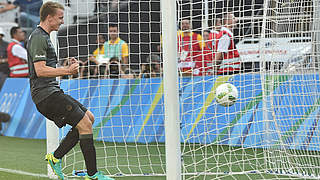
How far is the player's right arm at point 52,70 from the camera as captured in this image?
6305mm

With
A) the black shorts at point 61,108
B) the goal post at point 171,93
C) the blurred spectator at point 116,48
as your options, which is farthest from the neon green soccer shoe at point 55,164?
the blurred spectator at point 116,48

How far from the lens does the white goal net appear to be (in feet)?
24.5

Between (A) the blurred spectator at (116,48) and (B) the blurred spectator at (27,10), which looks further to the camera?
(B) the blurred spectator at (27,10)

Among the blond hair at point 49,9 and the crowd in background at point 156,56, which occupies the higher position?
the blond hair at point 49,9

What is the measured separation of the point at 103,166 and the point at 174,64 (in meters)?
3.06

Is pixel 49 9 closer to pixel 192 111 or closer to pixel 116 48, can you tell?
pixel 192 111

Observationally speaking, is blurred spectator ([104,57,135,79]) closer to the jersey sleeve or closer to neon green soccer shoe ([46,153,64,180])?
neon green soccer shoe ([46,153,64,180])

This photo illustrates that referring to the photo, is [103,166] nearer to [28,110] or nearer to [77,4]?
[77,4]

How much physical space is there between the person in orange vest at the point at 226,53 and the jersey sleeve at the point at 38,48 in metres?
2.56

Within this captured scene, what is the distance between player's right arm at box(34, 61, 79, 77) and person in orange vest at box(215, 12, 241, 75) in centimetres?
239

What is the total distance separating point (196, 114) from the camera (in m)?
9.02

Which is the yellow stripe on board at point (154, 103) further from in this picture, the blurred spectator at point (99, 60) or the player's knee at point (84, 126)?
the player's knee at point (84, 126)

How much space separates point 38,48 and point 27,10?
13.7m

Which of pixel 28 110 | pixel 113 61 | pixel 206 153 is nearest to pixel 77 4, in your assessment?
pixel 113 61
